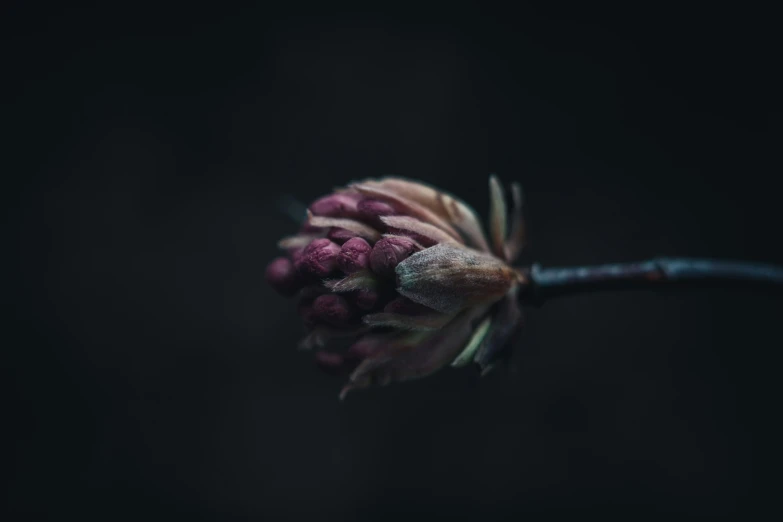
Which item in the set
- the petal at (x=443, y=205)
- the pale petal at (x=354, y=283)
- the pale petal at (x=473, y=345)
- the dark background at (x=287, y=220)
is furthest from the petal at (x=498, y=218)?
the dark background at (x=287, y=220)

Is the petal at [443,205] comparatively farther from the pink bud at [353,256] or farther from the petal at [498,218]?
the pink bud at [353,256]

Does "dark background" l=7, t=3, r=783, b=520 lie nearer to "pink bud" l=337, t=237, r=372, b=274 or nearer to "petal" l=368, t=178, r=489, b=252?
"petal" l=368, t=178, r=489, b=252

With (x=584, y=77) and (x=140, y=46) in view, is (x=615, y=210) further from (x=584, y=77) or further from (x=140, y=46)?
(x=140, y=46)

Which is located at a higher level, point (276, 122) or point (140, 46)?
point (140, 46)

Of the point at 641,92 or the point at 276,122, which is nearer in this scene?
the point at 641,92

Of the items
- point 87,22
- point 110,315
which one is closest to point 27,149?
point 87,22

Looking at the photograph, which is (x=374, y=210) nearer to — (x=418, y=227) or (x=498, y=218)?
(x=418, y=227)
